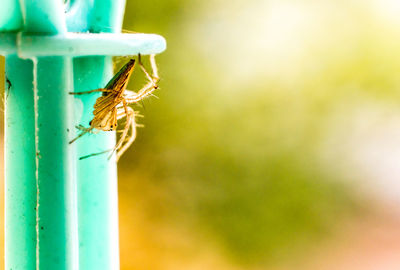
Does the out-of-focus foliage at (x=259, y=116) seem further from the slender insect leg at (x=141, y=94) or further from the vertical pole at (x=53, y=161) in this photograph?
the vertical pole at (x=53, y=161)

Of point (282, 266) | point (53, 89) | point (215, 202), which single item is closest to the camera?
point (53, 89)

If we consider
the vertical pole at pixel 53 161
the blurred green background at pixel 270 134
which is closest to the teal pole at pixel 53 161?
the vertical pole at pixel 53 161

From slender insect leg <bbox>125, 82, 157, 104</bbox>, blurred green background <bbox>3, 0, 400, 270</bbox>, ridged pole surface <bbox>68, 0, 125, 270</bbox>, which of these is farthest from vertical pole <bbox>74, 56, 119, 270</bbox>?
blurred green background <bbox>3, 0, 400, 270</bbox>

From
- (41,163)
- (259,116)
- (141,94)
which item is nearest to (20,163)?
(41,163)

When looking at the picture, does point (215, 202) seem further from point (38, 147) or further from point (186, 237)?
point (38, 147)

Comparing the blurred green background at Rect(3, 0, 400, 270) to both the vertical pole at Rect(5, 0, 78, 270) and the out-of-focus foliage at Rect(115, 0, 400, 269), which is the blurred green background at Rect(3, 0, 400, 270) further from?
the vertical pole at Rect(5, 0, 78, 270)

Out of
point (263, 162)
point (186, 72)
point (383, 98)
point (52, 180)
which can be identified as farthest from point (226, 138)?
point (52, 180)
